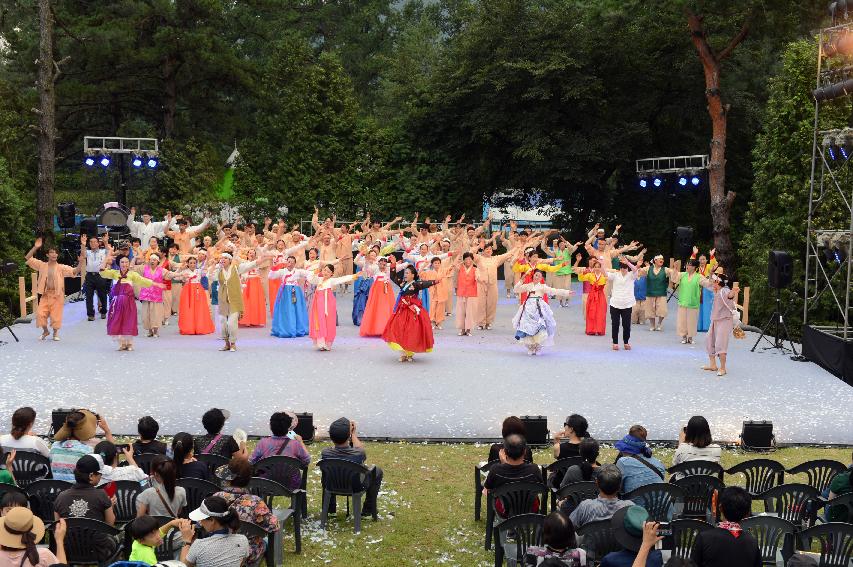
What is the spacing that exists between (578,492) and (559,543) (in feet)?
5.66

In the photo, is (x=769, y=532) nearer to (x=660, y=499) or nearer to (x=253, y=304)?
(x=660, y=499)

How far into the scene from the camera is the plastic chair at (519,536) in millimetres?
6520

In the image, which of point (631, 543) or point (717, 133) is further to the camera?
point (717, 133)

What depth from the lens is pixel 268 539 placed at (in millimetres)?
6996

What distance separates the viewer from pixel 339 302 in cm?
2211

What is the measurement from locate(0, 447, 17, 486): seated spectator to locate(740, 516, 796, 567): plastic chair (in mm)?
5049

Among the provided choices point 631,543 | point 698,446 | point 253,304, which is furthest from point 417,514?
point 253,304

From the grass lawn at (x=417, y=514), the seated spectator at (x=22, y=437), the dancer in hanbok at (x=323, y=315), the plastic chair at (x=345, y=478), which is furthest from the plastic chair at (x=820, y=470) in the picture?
the dancer in hanbok at (x=323, y=315)

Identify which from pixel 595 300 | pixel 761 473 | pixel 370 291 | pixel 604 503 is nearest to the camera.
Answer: pixel 604 503

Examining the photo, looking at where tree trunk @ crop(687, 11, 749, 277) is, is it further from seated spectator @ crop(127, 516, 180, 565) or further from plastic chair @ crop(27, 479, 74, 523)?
seated spectator @ crop(127, 516, 180, 565)

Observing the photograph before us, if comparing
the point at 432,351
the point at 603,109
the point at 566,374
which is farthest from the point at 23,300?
the point at 603,109

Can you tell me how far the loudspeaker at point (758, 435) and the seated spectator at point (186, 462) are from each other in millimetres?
6150

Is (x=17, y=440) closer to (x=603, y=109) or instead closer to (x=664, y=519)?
(x=664, y=519)

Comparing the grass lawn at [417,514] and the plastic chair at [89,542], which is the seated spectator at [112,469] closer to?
the plastic chair at [89,542]
